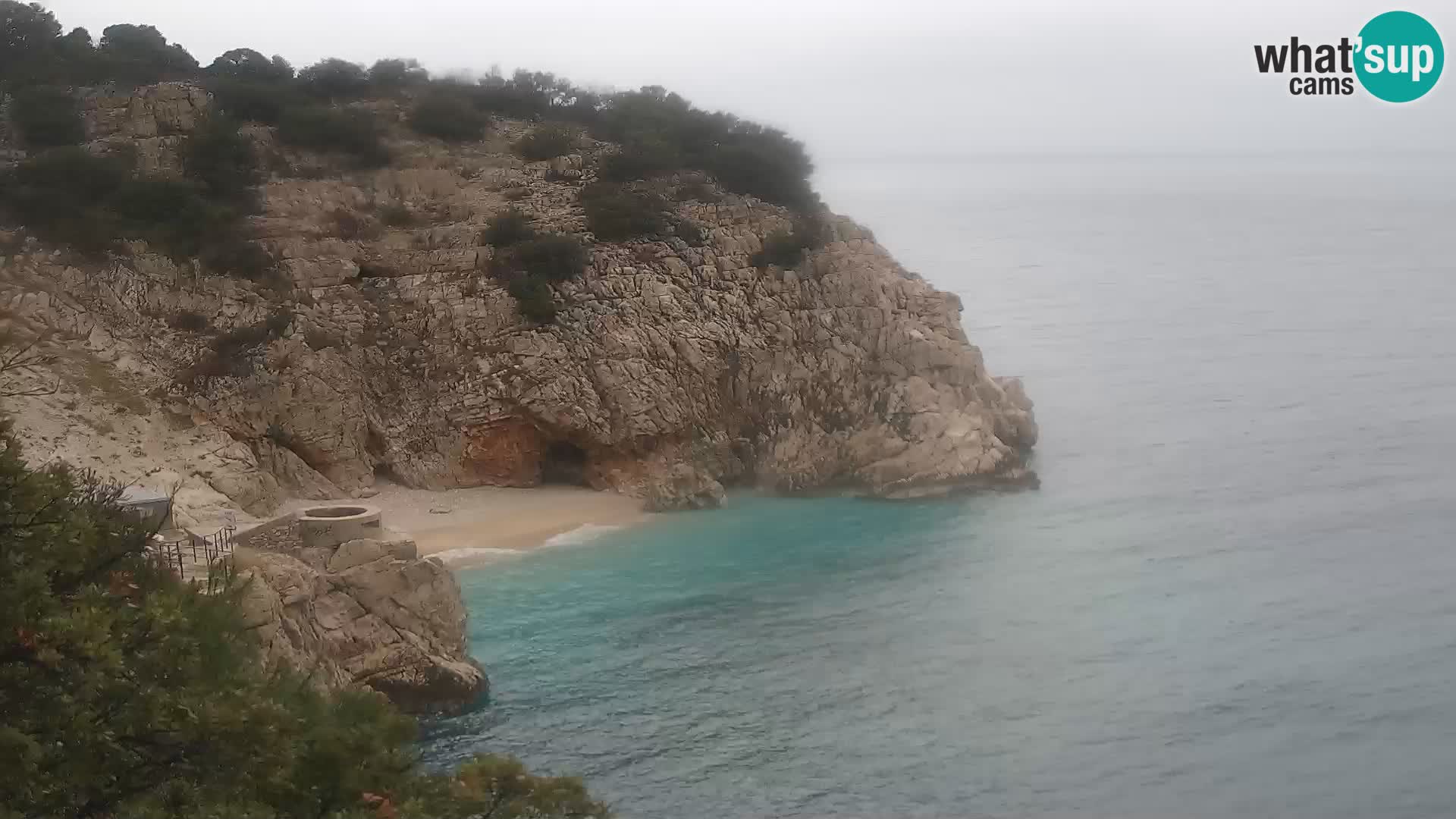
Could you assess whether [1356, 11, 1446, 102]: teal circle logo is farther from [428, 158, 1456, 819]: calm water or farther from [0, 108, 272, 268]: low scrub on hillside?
[0, 108, 272, 268]: low scrub on hillside

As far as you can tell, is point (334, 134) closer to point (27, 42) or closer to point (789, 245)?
point (27, 42)

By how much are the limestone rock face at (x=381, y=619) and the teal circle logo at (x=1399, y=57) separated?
70.7ft

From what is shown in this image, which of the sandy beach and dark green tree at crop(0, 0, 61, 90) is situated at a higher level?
dark green tree at crop(0, 0, 61, 90)

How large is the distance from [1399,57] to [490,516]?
873 inches

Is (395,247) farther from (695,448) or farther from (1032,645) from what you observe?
(1032,645)

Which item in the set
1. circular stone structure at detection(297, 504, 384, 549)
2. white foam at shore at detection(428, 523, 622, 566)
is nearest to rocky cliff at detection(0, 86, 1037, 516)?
white foam at shore at detection(428, 523, 622, 566)

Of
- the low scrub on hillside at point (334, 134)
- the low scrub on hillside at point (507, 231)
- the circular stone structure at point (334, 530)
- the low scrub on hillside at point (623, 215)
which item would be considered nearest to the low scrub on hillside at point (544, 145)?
the low scrub on hillside at point (623, 215)

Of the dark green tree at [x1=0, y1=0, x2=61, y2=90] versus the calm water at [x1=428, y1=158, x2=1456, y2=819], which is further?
the dark green tree at [x1=0, y1=0, x2=61, y2=90]

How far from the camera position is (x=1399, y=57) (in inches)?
1076

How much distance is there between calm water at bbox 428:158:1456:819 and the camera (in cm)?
1430

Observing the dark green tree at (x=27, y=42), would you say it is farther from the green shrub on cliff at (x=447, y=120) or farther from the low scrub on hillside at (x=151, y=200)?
the green shrub on cliff at (x=447, y=120)

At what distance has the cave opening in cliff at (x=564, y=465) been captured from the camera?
29.8 meters

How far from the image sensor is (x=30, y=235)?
Result: 1043 inches

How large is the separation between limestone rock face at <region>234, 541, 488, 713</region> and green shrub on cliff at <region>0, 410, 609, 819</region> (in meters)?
7.05
